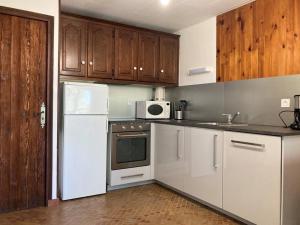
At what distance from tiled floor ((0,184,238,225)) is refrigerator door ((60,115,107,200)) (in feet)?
0.47

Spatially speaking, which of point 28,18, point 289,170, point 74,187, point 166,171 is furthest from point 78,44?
point 289,170

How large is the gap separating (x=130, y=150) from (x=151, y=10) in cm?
186

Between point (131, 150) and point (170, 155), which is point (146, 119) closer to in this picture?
point (131, 150)

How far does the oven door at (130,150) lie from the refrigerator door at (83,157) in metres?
0.18

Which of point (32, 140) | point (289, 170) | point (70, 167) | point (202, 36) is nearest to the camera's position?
point (289, 170)

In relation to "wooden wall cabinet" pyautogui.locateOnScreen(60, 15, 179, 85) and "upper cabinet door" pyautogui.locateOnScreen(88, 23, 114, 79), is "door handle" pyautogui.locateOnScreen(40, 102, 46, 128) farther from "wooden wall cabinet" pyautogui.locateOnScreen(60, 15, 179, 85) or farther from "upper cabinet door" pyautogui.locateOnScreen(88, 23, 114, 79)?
"upper cabinet door" pyautogui.locateOnScreen(88, 23, 114, 79)

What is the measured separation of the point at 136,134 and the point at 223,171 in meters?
1.32

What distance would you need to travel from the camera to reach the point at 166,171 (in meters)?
3.39

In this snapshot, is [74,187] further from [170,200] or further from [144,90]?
[144,90]

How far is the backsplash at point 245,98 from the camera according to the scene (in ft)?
8.75

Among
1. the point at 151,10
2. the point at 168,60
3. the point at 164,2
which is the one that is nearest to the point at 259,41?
the point at 164,2

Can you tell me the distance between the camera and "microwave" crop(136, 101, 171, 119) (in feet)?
12.7

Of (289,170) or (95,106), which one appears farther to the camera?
(95,106)

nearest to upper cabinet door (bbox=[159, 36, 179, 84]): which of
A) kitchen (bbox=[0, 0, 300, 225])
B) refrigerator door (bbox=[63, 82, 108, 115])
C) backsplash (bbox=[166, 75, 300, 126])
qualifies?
kitchen (bbox=[0, 0, 300, 225])
